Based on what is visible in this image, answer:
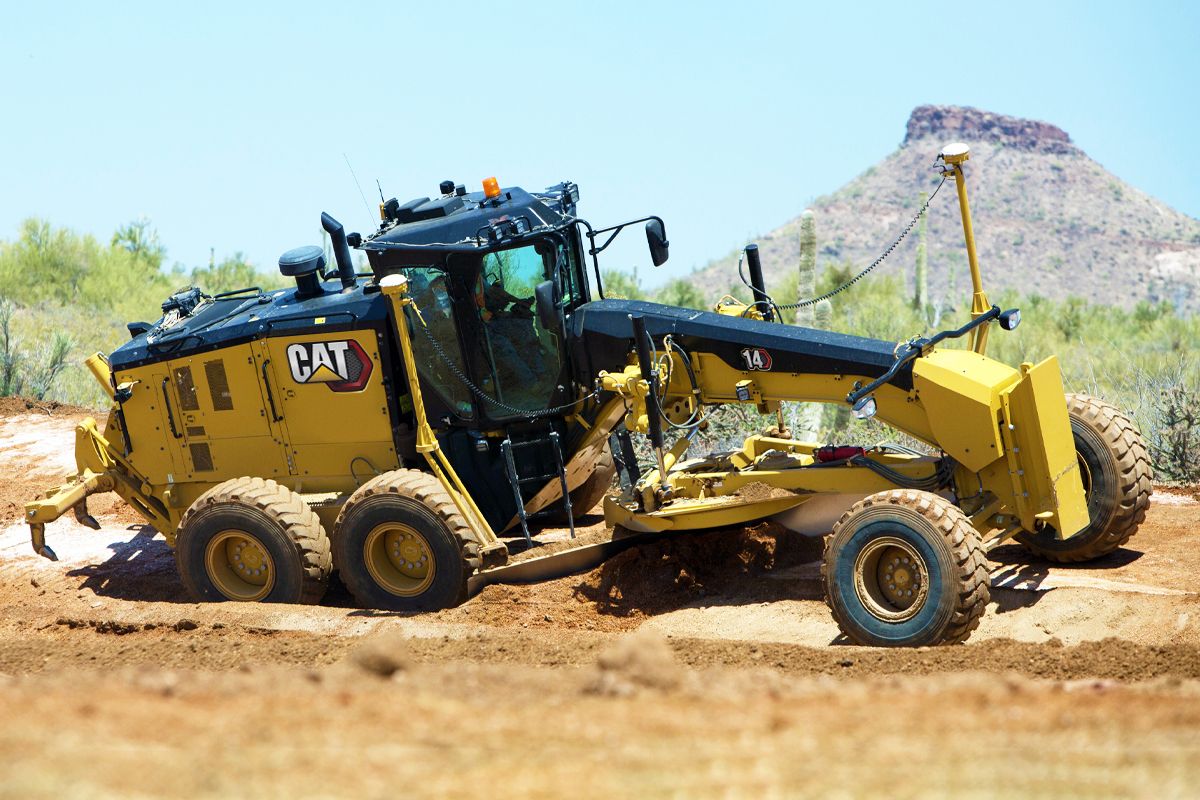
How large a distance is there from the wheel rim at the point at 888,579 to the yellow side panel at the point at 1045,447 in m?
0.92

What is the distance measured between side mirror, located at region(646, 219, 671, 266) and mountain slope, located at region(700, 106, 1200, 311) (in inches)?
1713

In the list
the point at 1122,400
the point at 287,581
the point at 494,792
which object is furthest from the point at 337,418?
the point at 1122,400

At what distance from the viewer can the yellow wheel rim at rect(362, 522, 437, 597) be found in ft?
31.1

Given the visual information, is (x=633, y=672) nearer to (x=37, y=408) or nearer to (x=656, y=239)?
(x=656, y=239)

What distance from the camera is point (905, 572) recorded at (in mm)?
7828

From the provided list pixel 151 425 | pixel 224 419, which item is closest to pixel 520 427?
pixel 224 419

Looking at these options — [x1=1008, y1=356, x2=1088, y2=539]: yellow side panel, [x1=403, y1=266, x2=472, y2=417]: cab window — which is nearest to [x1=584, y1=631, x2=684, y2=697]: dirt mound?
[x1=1008, y1=356, x2=1088, y2=539]: yellow side panel

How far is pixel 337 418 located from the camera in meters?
10.3

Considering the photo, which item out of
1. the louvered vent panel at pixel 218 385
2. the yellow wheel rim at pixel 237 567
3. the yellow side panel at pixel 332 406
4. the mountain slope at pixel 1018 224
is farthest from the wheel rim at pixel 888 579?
the mountain slope at pixel 1018 224

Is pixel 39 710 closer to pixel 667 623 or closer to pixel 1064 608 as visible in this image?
pixel 667 623

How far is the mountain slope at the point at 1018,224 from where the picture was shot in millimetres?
57250

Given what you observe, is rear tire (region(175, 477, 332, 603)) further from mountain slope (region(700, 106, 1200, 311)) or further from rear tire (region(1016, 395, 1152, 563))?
mountain slope (region(700, 106, 1200, 311))

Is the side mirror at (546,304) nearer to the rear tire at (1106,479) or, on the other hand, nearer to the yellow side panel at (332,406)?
the yellow side panel at (332,406)

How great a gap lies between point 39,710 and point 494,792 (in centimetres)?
178
